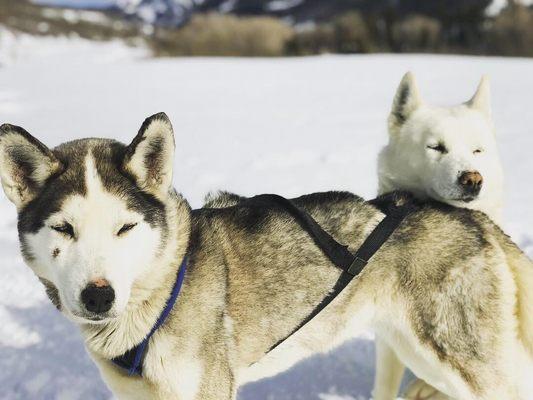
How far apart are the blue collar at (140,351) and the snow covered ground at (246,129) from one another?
1.39 meters

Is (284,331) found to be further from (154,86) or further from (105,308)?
(154,86)

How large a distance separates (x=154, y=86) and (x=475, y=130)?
14.4 m

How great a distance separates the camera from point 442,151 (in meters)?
2.87

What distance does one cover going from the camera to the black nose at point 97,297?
1881 mm

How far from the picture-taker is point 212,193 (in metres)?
3.12

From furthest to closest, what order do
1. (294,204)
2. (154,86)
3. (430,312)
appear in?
1. (154,86)
2. (294,204)
3. (430,312)

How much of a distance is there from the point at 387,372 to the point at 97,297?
6.29ft

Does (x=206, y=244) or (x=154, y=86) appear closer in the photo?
(x=206, y=244)

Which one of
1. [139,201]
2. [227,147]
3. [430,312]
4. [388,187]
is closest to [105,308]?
[139,201]

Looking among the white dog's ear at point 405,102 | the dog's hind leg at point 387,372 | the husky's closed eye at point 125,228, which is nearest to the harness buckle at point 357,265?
the dog's hind leg at point 387,372

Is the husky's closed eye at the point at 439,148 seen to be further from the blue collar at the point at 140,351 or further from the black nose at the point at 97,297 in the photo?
the black nose at the point at 97,297

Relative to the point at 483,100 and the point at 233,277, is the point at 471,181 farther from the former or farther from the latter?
the point at 233,277

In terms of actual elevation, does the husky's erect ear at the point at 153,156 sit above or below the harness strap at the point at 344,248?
above

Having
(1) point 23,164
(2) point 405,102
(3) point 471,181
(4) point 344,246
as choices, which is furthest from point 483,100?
(1) point 23,164
